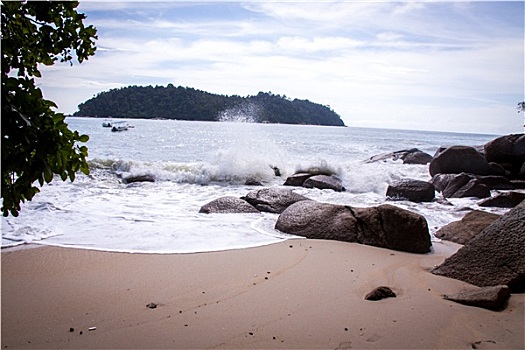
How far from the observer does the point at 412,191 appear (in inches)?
410

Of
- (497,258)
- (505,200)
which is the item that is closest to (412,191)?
(505,200)

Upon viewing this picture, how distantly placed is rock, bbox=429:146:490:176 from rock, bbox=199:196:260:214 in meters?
8.81

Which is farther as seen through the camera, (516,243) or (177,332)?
(516,243)

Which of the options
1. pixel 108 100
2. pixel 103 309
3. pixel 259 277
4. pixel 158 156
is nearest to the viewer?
pixel 103 309

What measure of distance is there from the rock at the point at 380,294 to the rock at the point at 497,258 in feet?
2.99

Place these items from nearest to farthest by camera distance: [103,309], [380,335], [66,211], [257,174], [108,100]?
1. [380,335]
2. [103,309]
3. [66,211]
4. [257,174]
5. [108,100]

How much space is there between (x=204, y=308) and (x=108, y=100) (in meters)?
77.8

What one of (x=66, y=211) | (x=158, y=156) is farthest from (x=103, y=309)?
(x=158, y=156)

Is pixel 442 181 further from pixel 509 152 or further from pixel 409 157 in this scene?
pixel 409 157

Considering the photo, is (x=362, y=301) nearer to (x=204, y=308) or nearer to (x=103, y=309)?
(x=204, y=308)

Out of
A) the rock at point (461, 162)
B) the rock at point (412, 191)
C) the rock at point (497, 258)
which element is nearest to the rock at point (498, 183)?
the rock at point (461, 162)

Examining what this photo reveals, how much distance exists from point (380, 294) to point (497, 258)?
1.25 metres

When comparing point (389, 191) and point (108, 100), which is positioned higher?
point (108, 100)

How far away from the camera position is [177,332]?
314 centimetres
